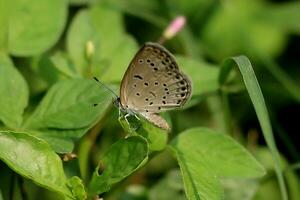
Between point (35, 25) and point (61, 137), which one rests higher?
point (35, 25)

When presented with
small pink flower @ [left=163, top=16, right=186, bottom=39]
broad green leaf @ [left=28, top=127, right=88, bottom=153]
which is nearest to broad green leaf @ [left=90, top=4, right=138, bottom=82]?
small pink flower @ [left=163, top=16, right=186, bottom=39]

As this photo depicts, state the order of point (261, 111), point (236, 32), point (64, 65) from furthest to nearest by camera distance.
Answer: point (236, 32), point (64, 65), point (261, 111)

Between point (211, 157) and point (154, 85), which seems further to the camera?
point (154, 85)

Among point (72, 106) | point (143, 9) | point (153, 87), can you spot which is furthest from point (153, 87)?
point (143, 9)

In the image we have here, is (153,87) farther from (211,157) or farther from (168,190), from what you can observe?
(168,190)

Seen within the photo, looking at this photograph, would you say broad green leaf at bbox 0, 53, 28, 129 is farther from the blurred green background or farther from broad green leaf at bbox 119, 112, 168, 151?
broad green leaf at bbox 119, 112, 168, 151

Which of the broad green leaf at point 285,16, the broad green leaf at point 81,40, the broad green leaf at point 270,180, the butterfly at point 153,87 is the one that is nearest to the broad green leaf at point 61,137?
the butterfly at point 153,87

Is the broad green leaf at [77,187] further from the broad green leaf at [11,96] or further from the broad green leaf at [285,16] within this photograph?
the broad green leaf at [285,16]

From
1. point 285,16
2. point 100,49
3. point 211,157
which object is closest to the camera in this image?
point 211,157
